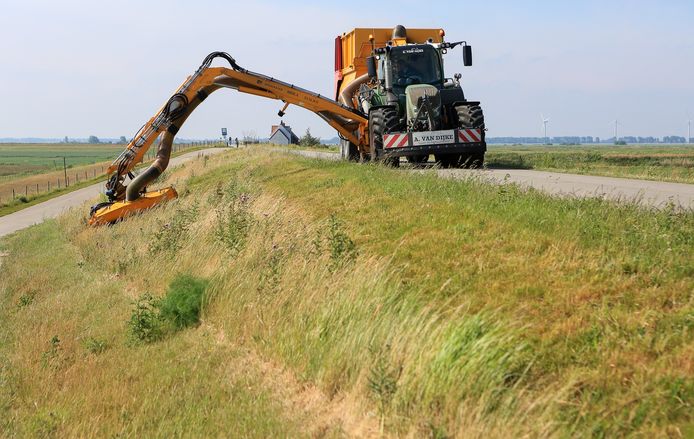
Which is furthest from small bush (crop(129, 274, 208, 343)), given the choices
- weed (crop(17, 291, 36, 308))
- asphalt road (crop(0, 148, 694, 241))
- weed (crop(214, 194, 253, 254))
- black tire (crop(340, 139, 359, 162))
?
black tire (crop(340, 139, 359, 162))

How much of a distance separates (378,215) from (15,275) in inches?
402

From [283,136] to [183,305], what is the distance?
5935 centimetres

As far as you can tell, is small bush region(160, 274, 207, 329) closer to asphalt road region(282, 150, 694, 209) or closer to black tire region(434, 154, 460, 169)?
asphalt road region(282, 150, 694, 209)

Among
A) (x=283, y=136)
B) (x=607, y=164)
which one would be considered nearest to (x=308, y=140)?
(x=283, y=136)

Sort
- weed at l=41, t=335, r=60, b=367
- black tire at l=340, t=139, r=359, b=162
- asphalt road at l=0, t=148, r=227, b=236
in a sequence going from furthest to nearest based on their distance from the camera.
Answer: asphalt road at l=0, t=148, r=227, b=236 < black tire at l=340, t=139, r=359, b=162 < weed at l=41, t=335, r=60, b=367

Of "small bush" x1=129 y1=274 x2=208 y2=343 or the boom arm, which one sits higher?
the boom arm

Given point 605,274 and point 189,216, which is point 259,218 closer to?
point 189,216

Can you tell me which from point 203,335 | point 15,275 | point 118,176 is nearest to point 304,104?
point 118,176

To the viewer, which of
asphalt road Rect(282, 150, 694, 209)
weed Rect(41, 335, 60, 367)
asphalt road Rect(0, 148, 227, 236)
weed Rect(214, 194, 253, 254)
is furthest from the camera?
asphalt road Rect(0, 148, 227, 236)

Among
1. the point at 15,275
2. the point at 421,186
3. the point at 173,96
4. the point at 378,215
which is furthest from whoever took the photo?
the point at 173,96

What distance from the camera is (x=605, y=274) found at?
6293 millimetres

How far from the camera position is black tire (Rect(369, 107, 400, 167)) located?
19297 millimetres

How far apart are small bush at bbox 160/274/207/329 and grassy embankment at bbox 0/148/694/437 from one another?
15 cm

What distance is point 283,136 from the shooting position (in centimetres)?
6825
